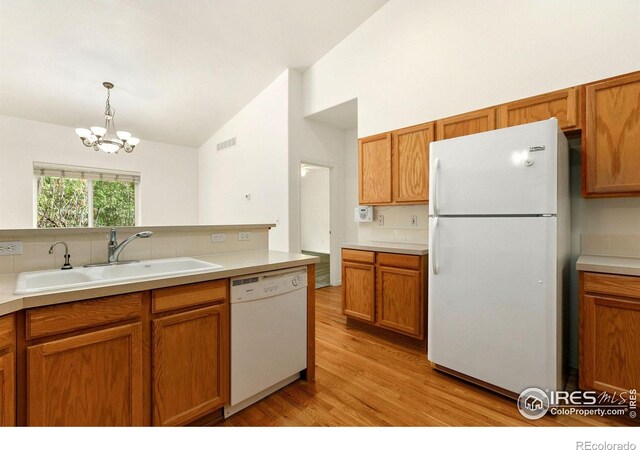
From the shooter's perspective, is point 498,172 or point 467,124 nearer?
point 498,172

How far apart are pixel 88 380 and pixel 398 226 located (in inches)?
117

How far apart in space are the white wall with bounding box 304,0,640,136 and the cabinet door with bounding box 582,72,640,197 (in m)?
0.27

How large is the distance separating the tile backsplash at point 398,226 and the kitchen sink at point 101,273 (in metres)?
2.25

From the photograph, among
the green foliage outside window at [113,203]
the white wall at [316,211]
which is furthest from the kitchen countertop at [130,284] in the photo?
the white wall at [316,211]

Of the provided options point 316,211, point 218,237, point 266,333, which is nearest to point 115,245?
point 218,237

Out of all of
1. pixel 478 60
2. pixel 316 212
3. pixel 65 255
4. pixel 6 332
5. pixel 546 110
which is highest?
pixel 478 60

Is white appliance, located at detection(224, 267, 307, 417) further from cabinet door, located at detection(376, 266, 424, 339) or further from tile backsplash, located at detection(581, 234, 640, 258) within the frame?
tile backsplash, located at detection(581, 234, 640, 258)

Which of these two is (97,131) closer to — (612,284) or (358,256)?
(358,256)

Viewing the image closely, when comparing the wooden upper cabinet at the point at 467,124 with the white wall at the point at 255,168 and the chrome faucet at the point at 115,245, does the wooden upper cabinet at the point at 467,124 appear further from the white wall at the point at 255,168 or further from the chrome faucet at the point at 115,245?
the chrome faucet at the point at 115,245

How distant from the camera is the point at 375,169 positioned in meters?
3.33

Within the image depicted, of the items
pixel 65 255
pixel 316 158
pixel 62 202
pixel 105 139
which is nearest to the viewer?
pixel 65 255

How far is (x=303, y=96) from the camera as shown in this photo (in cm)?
456

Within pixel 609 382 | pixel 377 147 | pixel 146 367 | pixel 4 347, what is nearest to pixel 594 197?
pixel 609 382

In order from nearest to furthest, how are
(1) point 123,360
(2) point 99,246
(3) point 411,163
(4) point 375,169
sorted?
(1) point 123,360, (2) point 99,246, (3) point 411,163, (4) point 375,169
